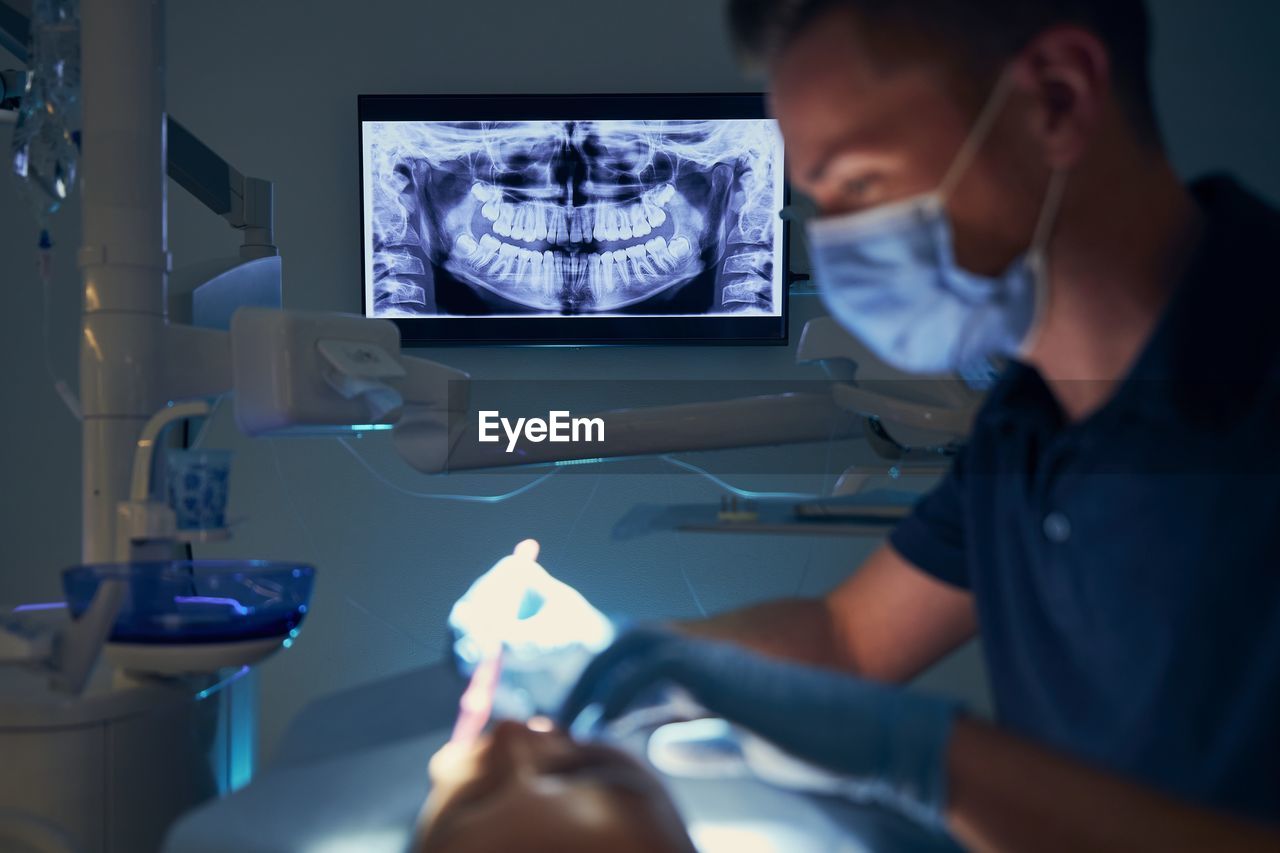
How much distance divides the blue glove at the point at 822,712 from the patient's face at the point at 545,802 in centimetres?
6

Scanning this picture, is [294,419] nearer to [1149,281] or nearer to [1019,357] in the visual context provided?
[1019,357]

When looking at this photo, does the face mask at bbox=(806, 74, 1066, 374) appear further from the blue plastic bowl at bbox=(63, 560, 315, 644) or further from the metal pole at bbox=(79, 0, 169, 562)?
the metal pole at bbox=(79, 0, 169, 562)

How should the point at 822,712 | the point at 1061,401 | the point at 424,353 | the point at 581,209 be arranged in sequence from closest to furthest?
the point at 822,712 < the point at 1061,401 < the point at 581,209 < the point at 424,353

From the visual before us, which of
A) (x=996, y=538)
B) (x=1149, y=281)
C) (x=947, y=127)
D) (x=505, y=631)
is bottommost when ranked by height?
(x=505, y=631)

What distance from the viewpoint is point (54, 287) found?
298 centimetres

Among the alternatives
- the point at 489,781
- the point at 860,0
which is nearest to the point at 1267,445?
the point at 860,0

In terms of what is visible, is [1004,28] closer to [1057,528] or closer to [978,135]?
[978,135]

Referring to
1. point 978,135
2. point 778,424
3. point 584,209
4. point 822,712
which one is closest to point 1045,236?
point 978,135

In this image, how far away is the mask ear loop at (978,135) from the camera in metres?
0.84

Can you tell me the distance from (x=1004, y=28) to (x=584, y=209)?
202 cm

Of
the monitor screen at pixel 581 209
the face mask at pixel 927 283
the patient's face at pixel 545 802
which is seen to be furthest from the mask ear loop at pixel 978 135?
the monitor screen at pixel 581 209

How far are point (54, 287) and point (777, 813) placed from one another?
2.82 metres

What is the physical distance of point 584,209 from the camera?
2.79 meters

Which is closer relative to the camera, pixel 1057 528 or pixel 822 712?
pixel 822 712
